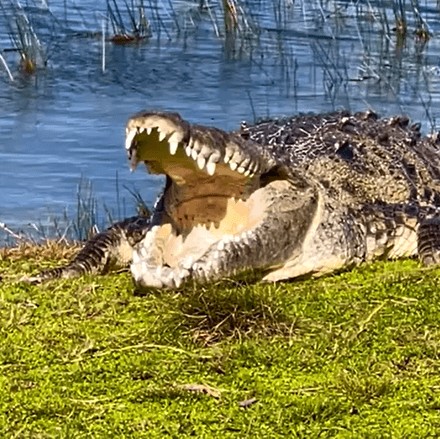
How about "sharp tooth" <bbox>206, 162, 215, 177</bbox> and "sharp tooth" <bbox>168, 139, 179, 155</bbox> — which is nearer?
"sharp tooth" <bbox>168, 139, 179, 155</bbox>

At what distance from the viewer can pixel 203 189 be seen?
5.21 meters

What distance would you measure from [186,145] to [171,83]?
9.41 metres

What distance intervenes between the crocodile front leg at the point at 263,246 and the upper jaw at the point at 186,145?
0.72ft

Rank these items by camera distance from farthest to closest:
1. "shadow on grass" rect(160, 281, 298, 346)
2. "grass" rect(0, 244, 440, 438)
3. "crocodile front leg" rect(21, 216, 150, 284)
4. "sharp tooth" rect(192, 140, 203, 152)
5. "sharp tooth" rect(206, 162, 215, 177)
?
"crocodile front leg" rect(21, 216, 150, 284) < "sharp tooth" rect(206, 162, 215, 177) < "sharp tooth" rect(192, 140, 203, 152) < "shadow on grass" rect(160, 281, 298, 346) < "grass" rect(0, 244, 440, 438)

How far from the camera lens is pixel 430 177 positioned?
6.37 m

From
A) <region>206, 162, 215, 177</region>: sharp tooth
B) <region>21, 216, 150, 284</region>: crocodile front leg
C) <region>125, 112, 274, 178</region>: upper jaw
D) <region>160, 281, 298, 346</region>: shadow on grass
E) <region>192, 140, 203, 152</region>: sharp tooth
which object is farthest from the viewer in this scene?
<region>21, 216, 150, 284</region>: crocodile front leg

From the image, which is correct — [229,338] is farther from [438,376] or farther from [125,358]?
[438,376]

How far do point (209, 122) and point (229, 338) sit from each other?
7680 mm

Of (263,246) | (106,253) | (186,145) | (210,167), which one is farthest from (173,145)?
(106,253)

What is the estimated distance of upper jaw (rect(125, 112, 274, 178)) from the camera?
15.0 ft

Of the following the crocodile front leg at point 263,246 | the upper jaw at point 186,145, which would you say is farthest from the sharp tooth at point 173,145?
the crocodile front leg at point 263,246

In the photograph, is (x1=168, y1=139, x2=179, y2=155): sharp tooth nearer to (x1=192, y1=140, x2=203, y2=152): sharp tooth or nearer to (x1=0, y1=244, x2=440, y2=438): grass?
(x1=192, y1=140, x2=203, y2=152): sharp tooth

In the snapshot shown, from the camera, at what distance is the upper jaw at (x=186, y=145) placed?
457 cm

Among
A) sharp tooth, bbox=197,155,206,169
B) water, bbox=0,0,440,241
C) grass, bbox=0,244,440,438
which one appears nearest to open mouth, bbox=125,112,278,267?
sharp tooth, bbox=197,155,206,169
